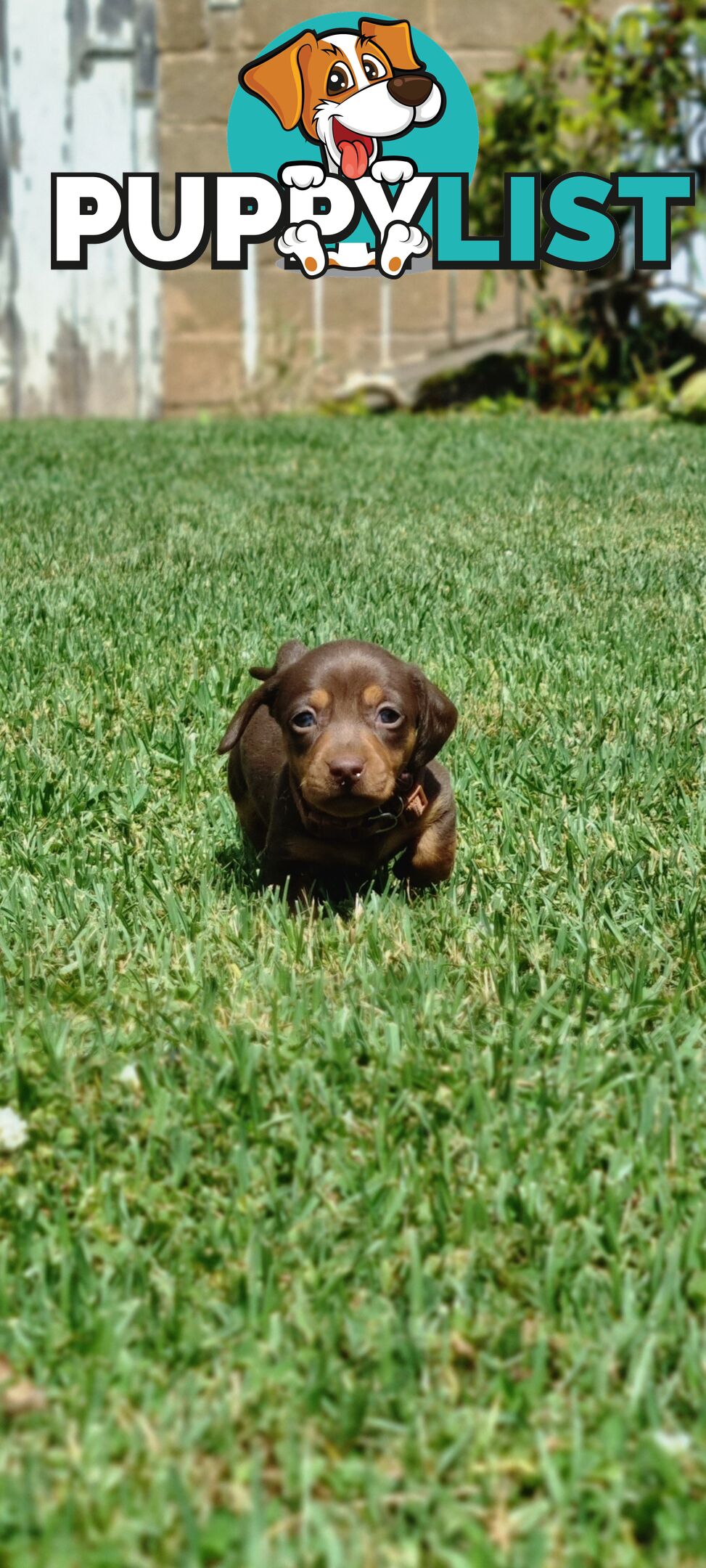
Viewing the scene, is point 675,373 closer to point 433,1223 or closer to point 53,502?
point 53,502

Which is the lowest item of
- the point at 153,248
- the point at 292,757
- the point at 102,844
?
the point at 102,844

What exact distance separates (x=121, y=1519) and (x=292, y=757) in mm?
1758

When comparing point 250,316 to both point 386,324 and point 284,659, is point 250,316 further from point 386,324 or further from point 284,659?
point 284,659

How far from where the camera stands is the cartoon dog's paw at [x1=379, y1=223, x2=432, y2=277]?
12.1 meters

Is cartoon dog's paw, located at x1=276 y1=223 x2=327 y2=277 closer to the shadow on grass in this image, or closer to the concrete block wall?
the concrete block wall

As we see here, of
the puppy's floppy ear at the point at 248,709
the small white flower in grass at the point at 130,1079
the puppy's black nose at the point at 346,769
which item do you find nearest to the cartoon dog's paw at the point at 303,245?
the puppy's floppy ear at the point at 248,709

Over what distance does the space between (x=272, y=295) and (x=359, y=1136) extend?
→ 10910 mm

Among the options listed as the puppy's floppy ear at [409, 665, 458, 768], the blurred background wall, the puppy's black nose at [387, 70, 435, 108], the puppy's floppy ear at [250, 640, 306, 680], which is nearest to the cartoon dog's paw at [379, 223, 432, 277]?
the blurred background wall

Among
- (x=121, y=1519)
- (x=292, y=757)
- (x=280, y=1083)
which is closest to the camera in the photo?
(x=121, y=1519)

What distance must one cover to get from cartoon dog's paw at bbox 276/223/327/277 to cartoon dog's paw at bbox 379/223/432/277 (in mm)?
470

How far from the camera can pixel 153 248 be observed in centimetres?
1207

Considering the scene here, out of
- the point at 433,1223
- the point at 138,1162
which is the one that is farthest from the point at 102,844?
the point at 433,1223

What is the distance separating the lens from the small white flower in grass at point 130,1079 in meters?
2.45

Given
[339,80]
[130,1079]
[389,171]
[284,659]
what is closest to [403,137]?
[389,171]
